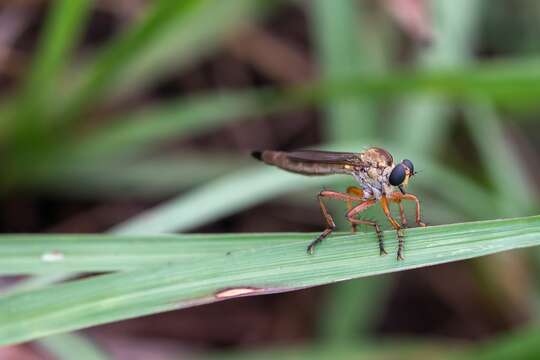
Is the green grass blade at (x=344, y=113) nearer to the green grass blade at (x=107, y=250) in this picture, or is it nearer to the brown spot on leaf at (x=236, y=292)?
the green grass blade at (x=107, y=250)

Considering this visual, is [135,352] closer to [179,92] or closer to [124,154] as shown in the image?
[124,154]

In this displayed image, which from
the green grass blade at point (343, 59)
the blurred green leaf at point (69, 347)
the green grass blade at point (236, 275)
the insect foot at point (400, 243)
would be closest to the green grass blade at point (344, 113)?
the green grass blade at point (343, 59)

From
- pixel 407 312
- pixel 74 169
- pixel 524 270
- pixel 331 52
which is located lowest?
pixel 407 312

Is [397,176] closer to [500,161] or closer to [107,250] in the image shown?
[107,250]

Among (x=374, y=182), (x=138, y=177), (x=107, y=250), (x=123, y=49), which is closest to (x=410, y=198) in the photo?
(x=374, y=182)

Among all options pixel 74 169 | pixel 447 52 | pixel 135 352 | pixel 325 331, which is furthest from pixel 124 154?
pixel 447 52

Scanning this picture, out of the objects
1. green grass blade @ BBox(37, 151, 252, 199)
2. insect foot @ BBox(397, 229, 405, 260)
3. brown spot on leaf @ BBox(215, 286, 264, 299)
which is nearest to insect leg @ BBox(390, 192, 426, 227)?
insect foot @ BBox(397, 229, 405, 260)

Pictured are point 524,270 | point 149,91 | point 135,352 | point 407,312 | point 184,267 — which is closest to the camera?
point 184,267

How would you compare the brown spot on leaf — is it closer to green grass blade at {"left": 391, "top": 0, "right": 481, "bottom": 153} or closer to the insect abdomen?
the insect abdomen
